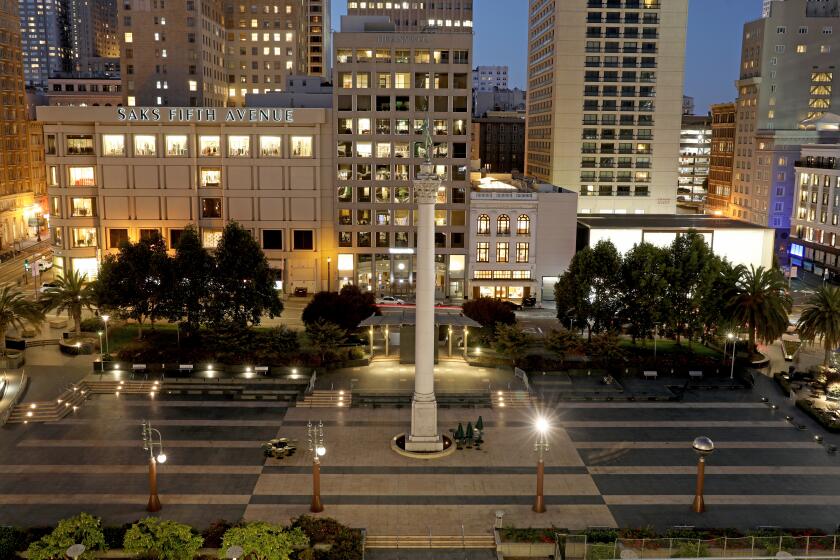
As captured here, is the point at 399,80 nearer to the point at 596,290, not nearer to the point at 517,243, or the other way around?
the point at 517,243

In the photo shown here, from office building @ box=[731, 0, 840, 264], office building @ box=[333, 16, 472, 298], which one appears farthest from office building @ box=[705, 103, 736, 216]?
office building @ box=[333, 16, 472, 298]

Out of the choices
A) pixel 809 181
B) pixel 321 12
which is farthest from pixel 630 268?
pixel 321 12

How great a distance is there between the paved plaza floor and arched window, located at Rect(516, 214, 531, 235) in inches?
1546

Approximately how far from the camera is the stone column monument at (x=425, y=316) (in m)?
43.9

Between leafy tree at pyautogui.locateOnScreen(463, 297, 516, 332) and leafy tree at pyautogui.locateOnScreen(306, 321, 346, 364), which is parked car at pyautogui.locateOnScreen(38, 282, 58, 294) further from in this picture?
leafy tree at pyautogui.locateOnScreen(463, 297, 516, 332)

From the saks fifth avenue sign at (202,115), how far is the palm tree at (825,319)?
6084cm

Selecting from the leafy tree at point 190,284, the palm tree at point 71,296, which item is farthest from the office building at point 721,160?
the palm tree at point 71,296

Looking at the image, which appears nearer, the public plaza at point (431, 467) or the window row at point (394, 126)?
the public plaza at point (431, 467)

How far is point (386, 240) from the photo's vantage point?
3728 inches

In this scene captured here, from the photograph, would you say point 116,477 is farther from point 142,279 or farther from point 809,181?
point 809,181

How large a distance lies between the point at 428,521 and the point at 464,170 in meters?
60.6

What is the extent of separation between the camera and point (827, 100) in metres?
141

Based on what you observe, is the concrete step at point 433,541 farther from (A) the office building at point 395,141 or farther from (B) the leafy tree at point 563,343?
(A) the office building at point 395,141

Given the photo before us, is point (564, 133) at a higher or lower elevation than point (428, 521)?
higher
